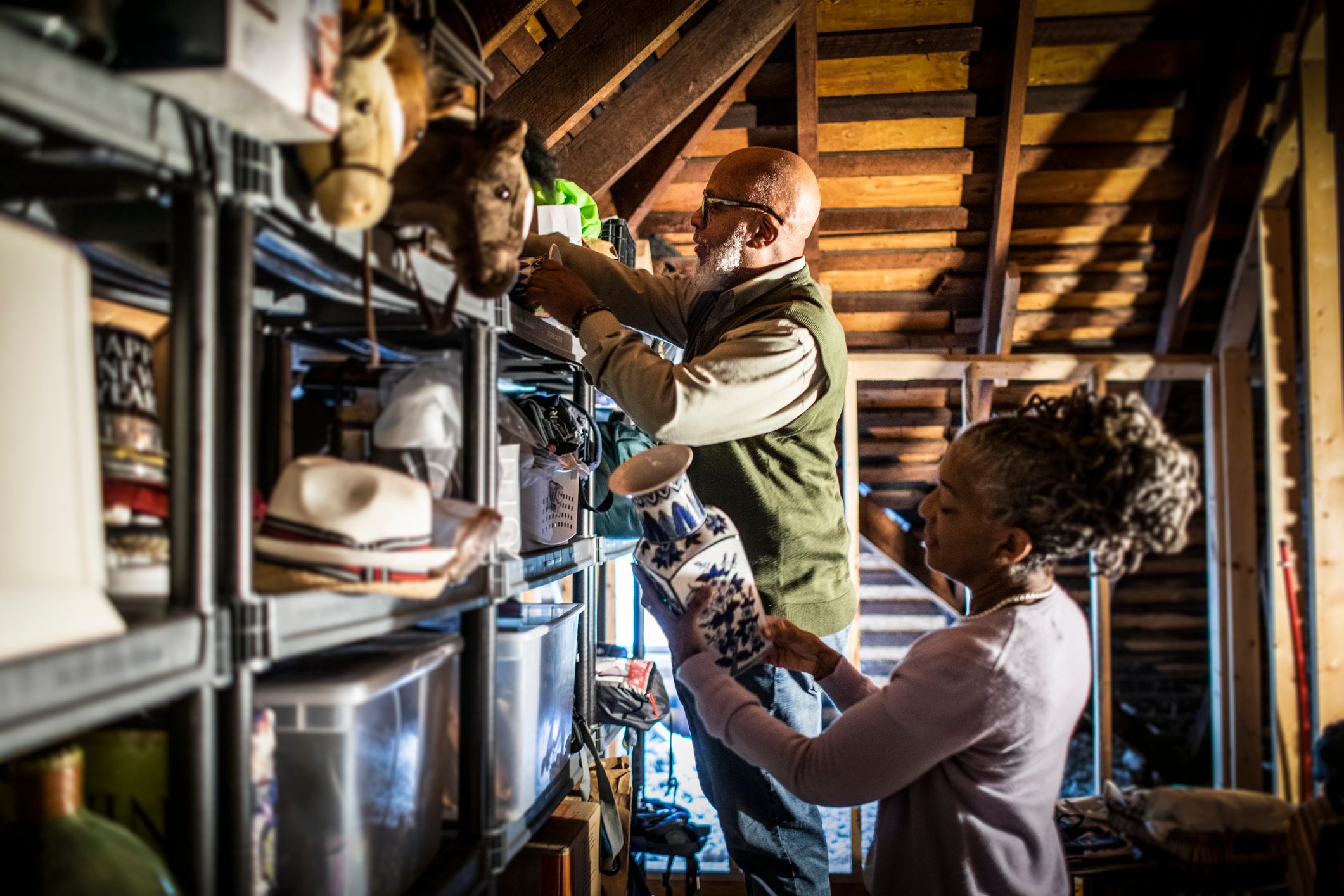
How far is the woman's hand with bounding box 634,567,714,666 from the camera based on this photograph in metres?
1.38

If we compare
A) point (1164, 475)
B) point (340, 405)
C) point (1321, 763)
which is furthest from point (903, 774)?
point (1321, 763)

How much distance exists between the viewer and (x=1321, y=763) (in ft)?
7.08

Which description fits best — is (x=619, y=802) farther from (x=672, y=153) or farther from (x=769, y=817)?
(x=672, y=153)

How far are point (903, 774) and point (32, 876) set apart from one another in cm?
101

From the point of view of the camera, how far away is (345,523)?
920 mm

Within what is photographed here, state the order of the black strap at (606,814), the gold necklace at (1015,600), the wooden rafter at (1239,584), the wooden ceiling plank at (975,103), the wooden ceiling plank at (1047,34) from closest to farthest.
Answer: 1. the gold necklace at (1015,600)
2. the black strap at (606,814)
3. the wooden ceiling plank at (1047,34)
4. the wooden ceiling plank at (975,103)
5. the wooden rafter at (1239,584)

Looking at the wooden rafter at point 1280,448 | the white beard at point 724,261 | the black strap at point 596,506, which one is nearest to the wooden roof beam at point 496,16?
the white beard at point 724,261

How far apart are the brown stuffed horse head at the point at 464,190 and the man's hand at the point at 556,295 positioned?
0.58m

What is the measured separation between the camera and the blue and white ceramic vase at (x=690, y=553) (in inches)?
52.7

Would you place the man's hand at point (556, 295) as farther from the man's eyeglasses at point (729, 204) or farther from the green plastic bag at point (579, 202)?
the man's eyeglasses at point (729, 204)

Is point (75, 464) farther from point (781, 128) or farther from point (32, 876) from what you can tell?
point (781, 128)

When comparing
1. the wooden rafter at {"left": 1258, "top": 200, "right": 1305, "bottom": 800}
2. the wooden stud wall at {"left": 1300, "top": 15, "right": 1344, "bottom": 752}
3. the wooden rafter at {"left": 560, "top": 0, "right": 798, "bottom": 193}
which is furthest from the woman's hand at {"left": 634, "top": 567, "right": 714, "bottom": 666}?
the wooden rafter at {"left": 1258, "top": 200, "right": 1305, "bottom": 800}

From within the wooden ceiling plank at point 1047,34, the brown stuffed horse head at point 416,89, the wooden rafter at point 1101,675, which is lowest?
the wooden rafter at point 1101,675

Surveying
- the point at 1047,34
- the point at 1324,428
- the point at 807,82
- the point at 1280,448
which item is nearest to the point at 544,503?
the point at 807,82
